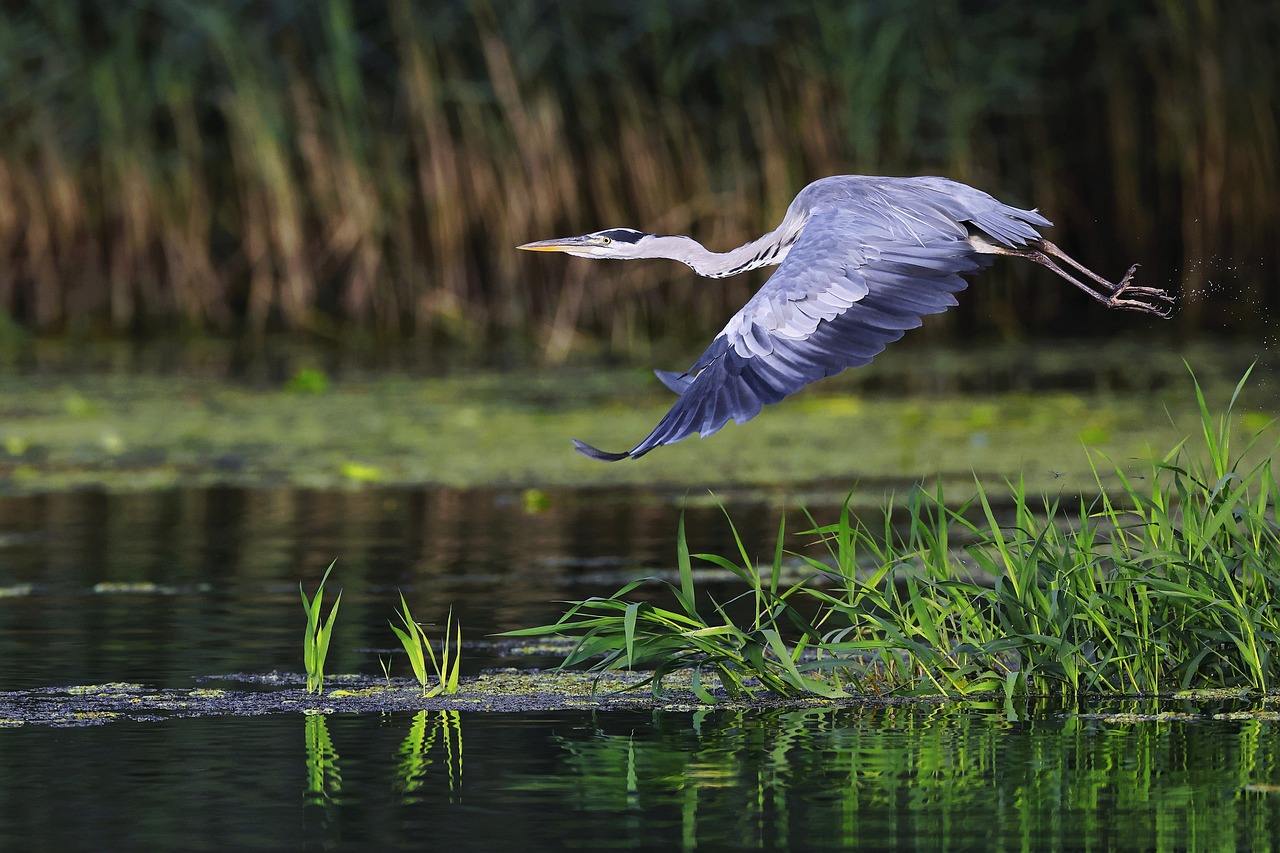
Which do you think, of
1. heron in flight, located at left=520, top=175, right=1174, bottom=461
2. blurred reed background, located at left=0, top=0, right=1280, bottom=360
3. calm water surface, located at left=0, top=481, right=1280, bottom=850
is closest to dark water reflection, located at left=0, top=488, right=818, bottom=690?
calm water surface, located at left=0, top=481, right=1280, bottom=850

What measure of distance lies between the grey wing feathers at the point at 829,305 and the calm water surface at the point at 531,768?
0.66m

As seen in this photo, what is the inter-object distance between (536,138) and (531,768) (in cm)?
975

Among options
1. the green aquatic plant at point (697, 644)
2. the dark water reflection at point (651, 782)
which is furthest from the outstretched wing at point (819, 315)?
the dark water reflection at point (651, 782)

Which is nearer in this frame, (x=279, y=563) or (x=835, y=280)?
(x=835, y=280)

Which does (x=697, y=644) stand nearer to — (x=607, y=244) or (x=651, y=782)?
(x=651, y=782)

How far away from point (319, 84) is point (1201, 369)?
5.70m

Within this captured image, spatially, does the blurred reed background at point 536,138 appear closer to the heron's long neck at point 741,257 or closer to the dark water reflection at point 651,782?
the heron's long neck at point 741,257

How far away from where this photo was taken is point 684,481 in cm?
961

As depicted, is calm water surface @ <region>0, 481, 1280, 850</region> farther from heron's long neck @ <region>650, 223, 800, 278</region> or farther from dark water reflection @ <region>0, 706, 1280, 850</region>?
heron's long neck @ <region>650, 223, 800, 278</region>

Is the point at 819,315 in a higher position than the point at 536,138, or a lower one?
lower

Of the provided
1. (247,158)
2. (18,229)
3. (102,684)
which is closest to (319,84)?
(247,158)

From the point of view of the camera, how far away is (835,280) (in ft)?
16.4

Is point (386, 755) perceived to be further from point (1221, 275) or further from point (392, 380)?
point (1221, 275)

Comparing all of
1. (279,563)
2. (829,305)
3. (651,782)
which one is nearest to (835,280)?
(829,305)
